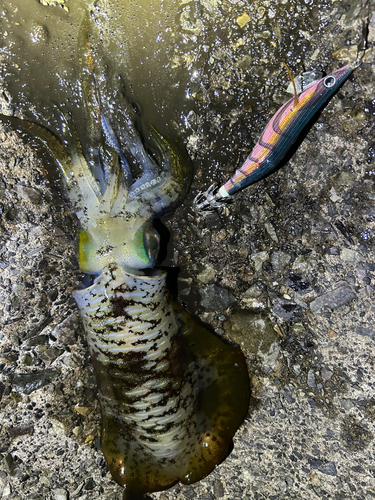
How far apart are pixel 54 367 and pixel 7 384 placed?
16.4 inches

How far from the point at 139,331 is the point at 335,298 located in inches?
66.1

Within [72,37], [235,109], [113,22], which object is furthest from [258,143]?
[72,37]

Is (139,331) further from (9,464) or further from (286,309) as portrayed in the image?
(9,464)

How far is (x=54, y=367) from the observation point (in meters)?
3.35

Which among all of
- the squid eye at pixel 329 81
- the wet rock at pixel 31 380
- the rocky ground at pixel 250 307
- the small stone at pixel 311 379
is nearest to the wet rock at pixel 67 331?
the rocky ground at pixel 250 307

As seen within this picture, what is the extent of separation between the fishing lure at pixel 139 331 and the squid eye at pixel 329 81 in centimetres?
122

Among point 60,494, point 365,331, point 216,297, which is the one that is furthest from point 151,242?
point 60,494

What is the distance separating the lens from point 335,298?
3.21 m

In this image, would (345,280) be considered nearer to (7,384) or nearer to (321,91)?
(321,91)

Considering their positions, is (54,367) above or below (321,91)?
below

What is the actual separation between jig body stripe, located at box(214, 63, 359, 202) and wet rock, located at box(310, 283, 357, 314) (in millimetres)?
1162

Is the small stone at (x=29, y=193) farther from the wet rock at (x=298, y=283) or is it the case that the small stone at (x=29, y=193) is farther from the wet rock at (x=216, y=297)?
the wet rock at (x=298, y=283)

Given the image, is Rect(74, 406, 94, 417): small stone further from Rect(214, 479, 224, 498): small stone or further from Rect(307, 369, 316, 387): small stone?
Rect(307, 369, 316, 387): small stone

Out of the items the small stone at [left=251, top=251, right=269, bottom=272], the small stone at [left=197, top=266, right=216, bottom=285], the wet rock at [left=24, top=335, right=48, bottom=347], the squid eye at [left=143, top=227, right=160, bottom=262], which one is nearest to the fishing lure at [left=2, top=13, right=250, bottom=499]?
the squid eye at [left=143, top=227, right=160, bottom=262]
